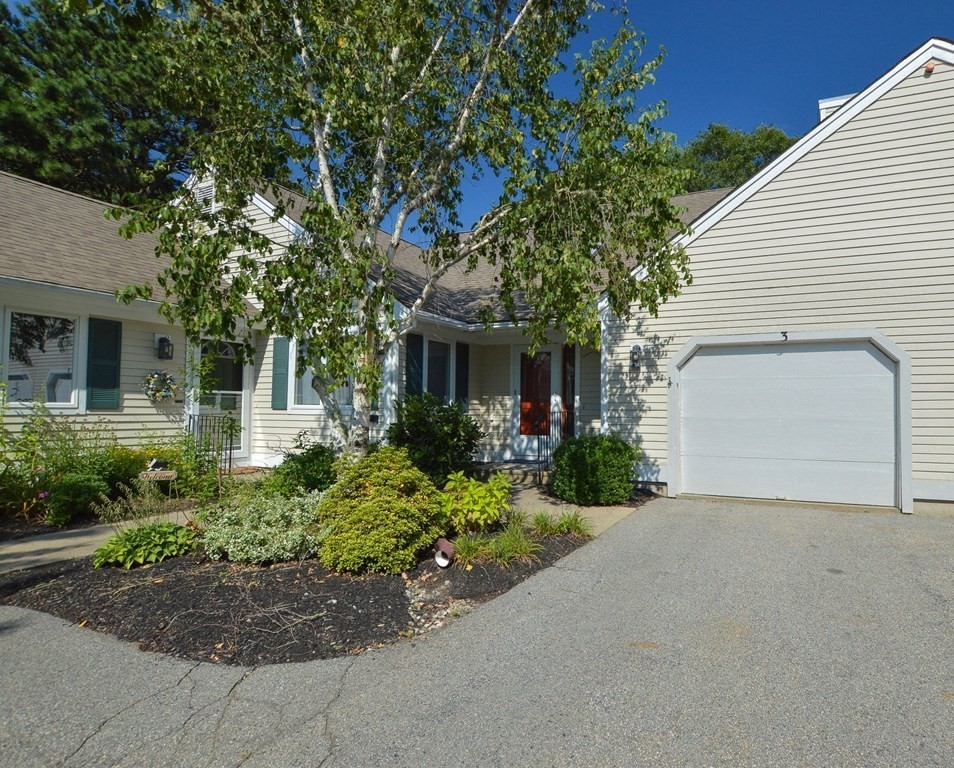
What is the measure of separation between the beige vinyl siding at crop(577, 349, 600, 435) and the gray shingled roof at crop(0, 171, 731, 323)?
4.89ft

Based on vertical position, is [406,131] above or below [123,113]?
below

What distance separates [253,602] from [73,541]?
340 centimetres

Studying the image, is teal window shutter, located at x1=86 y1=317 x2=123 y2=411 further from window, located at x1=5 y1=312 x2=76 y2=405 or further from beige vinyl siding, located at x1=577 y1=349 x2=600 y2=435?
beige vinyl siding, located at x1=577 y1=349 x2=600 y2=435

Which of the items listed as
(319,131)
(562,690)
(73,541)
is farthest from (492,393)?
(562,690)

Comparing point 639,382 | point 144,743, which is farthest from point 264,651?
point 639,382

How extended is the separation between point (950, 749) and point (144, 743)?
367 cm

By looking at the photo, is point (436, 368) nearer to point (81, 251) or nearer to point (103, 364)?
point (103, 364)

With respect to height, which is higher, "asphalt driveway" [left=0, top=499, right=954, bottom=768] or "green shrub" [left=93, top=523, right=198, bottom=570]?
"green shrub" [left=93, top=523, right=198, bottom=570]

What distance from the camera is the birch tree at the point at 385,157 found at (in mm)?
6148

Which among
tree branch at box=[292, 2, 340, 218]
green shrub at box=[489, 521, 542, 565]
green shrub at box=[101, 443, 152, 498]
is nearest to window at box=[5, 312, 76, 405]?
green shrub at box=[101, 443, 152, 498]

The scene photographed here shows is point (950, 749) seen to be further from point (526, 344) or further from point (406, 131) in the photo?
point (526, 344)

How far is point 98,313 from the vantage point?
941cm

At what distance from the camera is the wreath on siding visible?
10.2m

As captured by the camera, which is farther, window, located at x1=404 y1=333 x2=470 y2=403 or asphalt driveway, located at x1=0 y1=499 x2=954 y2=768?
window, located at x1=404 y1=333 x2=470 y2=403
